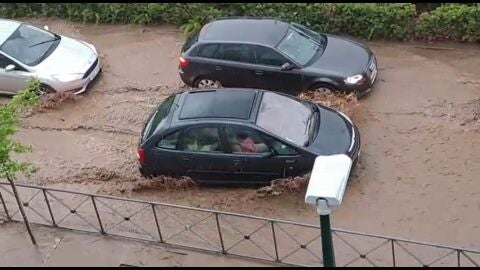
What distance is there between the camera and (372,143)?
522 inches

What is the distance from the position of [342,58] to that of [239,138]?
10.7 feet

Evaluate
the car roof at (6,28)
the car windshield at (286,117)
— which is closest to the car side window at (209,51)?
the car windshield at (286,117)

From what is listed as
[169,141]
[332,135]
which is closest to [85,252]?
[169,141]

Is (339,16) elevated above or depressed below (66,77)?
above

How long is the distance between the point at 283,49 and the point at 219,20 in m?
1.60

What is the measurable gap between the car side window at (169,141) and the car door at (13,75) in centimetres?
396

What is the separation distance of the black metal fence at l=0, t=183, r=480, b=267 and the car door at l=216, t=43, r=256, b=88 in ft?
11.0

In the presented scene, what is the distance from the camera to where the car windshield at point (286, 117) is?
12.1m

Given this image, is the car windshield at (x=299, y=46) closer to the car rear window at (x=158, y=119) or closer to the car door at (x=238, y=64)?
the car door at (x=238, y=64)

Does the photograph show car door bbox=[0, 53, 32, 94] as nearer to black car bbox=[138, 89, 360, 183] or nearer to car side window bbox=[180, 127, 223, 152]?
black car bbox=[138, 89, 360, 183]

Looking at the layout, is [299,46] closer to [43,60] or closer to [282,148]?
[282,148]

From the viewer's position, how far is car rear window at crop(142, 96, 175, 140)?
1253cm

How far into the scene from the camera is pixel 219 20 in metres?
15.2

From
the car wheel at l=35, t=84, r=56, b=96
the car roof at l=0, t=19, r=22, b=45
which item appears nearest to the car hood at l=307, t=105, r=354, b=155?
the car wheel at l=35, t=84, r=56, b=96
